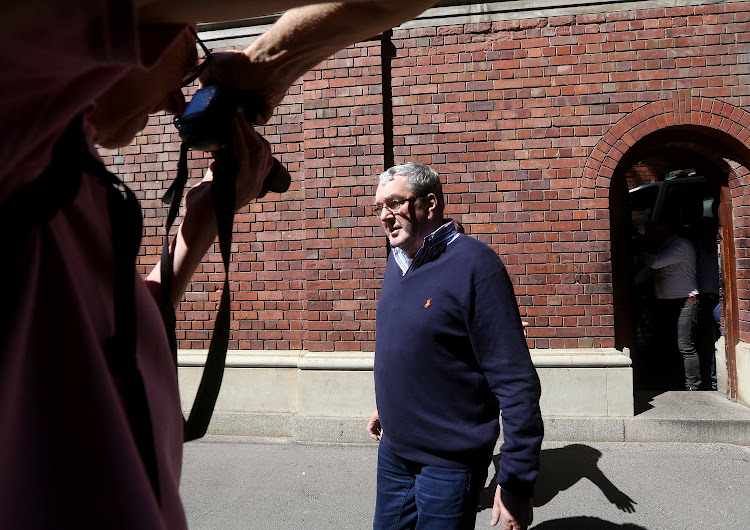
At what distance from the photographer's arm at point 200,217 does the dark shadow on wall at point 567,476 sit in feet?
12.2

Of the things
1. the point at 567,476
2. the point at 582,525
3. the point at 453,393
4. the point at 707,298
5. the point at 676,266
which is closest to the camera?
the point at 453,393

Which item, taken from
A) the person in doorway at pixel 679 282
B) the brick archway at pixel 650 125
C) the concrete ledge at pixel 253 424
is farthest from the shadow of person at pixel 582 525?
the person in doorway at pixel 679 282

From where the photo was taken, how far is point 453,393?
232 centimetres

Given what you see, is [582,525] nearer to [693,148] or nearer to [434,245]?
[434,245]

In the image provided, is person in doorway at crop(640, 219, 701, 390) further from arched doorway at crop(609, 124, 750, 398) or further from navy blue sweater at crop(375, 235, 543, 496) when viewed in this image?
navy blue sweater at crop(375, 235, 543, 496)

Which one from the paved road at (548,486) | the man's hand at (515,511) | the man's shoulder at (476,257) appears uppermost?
the man's shoulder at (476,257)

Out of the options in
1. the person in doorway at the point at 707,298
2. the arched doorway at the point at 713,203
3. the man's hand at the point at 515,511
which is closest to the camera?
the man's hand at the point at 515,511

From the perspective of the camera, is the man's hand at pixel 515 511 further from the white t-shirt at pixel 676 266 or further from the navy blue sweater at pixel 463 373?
the white t-shirt at pixel 676 266

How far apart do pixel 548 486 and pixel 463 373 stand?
2670 millimetres

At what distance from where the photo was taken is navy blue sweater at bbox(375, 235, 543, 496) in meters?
2.21

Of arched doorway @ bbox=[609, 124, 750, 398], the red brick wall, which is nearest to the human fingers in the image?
the red brick wall

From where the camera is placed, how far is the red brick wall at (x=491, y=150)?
536 cm

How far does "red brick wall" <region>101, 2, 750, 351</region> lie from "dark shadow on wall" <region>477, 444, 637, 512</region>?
0.96 m

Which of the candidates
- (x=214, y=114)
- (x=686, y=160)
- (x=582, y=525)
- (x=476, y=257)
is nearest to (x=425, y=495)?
(x=476, y=257)
